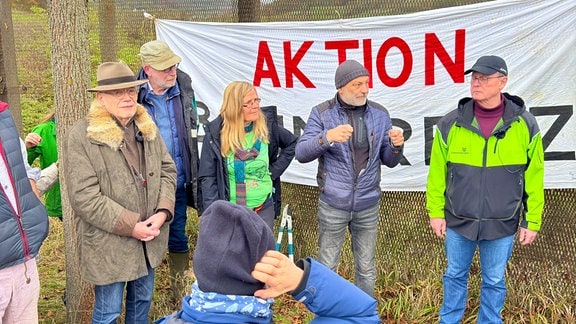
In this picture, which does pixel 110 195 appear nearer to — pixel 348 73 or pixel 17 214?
pixel 17 214

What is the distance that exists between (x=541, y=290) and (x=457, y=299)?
0.70m

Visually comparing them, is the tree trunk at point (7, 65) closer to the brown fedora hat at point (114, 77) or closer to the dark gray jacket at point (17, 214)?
the brown fedora hat at point (114, 77)

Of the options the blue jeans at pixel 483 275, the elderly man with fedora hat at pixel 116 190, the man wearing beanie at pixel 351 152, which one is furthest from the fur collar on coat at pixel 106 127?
the blue jeans at pixel 483 275

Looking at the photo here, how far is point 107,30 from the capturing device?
521 cm

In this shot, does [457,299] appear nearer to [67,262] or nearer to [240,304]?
[240,304]

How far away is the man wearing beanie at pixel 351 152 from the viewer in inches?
131

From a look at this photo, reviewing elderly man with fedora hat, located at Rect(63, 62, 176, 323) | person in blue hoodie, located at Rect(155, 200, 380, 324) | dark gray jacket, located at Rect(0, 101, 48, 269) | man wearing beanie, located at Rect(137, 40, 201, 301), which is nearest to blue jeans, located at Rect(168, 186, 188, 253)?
man wearing beanie, located at Rect(137, 40, 201, 301)

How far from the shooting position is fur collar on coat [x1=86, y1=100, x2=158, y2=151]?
291cm

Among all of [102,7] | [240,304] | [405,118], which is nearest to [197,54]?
[102,7]

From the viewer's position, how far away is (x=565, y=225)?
356 centimetres

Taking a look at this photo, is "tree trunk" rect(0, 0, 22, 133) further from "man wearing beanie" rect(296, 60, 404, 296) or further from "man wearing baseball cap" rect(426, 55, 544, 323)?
"man wearing baseball cap" rect(426, 55, 544, 323)

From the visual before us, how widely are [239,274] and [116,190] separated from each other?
5.53 feet

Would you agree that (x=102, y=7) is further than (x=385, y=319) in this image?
Yes

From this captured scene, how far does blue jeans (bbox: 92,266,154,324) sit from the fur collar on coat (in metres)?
0.78
